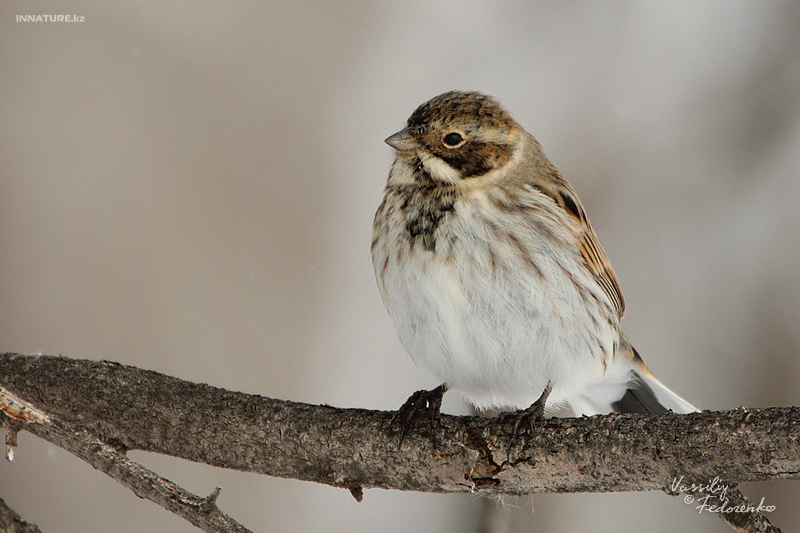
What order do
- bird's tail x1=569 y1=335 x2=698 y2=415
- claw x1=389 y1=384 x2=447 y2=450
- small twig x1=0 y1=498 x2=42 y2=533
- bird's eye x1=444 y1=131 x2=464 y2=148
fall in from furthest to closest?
bird's tail x1=569 y1=335 x2=698 y2=415 → bird's eye x1=444 y1=131 x2=464 y2=148 → claw x1=389 y1=384 x2=447 y2=450 → small twig x1=0 y1=498 x2=42 y2=533

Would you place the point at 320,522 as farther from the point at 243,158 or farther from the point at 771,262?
the point at 771,262

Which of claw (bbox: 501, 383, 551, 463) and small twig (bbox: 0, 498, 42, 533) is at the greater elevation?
claw (bbox: 501, 383, 551, 463)

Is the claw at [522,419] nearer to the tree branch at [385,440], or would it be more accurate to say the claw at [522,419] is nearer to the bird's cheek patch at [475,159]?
the tree branch at [385,440]

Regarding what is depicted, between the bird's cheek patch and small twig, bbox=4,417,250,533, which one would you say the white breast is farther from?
small twig, bbox=4,417,250,533

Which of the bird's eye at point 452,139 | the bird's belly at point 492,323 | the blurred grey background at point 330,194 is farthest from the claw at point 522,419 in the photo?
the blurred grey background at point 330,194

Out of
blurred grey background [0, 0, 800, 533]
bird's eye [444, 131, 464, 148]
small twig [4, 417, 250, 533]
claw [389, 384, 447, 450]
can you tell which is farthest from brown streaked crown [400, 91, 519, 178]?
blurred grey background [0, 0, 800, 533]
